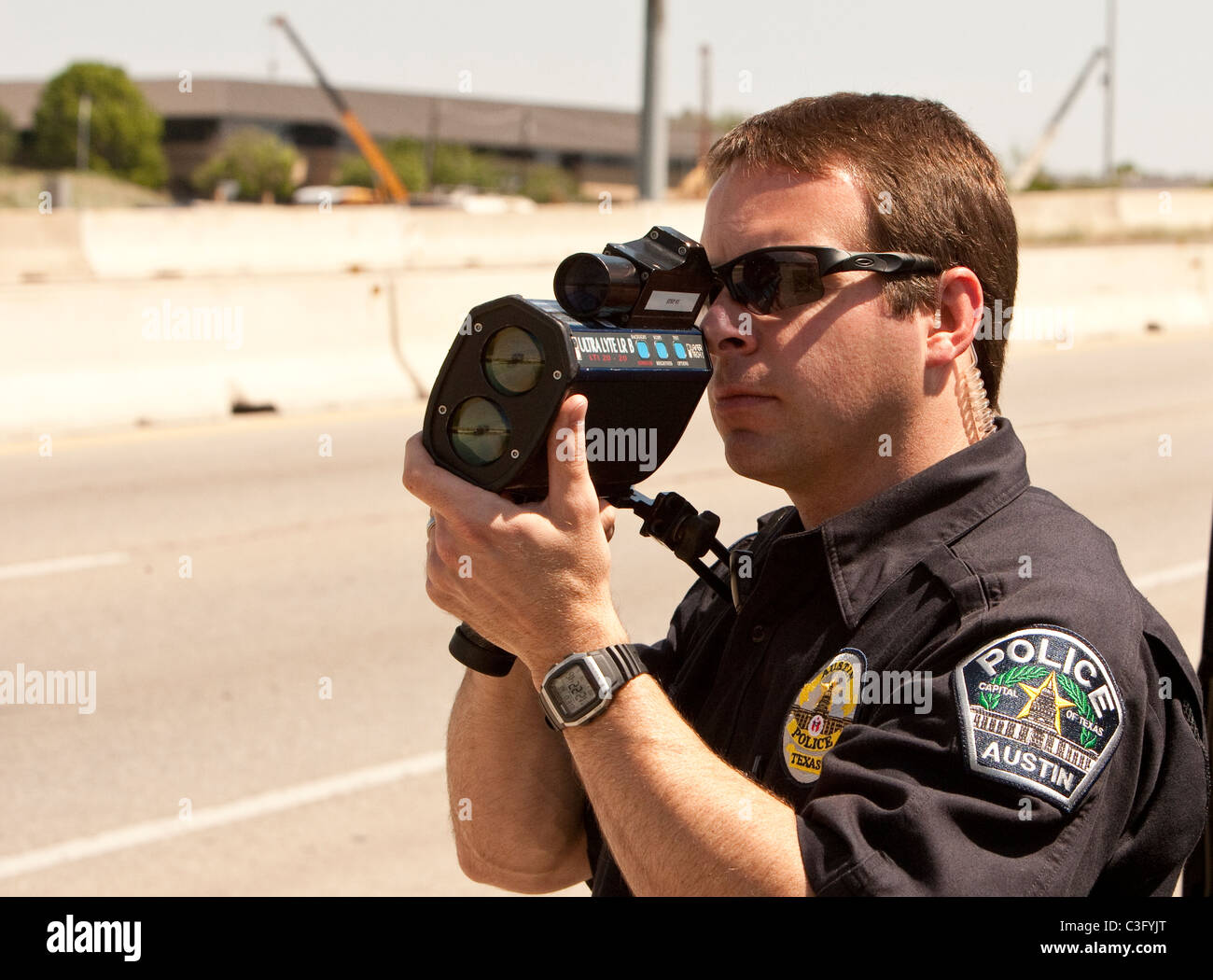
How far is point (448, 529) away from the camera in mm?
1973

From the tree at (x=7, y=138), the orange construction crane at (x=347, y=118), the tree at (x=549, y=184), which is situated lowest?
the tree at (x=549, y=184)

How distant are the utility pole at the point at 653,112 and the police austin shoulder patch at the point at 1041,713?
17.0m

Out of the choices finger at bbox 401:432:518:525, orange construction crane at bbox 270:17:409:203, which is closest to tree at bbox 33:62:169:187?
orange construction crane at bbox 270:17:409:203

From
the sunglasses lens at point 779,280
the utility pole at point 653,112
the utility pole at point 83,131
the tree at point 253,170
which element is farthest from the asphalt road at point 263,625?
the utility pole at point 83,131

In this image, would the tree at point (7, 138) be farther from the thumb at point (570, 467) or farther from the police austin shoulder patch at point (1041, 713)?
the police austin shoulder patch at point (1041, 713)

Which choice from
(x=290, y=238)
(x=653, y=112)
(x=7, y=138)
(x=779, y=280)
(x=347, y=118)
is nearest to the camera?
(x=779, y=280)

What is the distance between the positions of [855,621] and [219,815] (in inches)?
140

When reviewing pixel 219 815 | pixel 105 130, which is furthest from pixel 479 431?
pixel 105 130

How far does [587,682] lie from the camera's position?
6.17 feet

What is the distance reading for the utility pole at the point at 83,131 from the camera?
3762 inches

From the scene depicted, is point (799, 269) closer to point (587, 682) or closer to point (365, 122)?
point (587, 682)

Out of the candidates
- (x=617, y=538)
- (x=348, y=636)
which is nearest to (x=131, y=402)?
(x=617, y=538)

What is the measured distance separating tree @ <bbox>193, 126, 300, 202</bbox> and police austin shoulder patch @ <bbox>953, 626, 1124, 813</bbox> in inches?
3555
